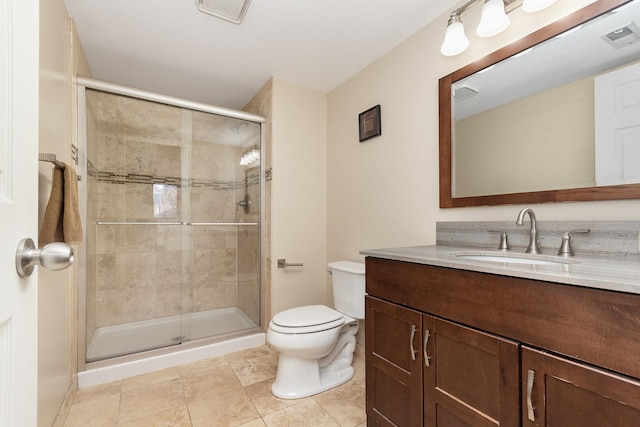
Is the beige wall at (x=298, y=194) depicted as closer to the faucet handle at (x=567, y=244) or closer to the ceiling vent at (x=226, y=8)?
the ceiling vent at (x=226, y=8)

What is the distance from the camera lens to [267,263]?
7.88 feet

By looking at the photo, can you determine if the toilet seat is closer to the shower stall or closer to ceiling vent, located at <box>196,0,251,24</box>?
the shower stall

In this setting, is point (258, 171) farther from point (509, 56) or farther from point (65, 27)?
point (509, 56)

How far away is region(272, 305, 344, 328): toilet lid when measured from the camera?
1.66 meters

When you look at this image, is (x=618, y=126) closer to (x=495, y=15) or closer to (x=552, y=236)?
(x=552, y=236)

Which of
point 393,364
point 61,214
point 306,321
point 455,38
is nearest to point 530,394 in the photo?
point 393,364

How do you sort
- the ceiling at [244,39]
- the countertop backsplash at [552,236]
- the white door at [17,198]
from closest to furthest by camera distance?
the white door at [17,198] → the countertop backsplash at [552,236] → the ceiling at [244,39]

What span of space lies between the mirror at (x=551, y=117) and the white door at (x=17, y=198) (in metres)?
1.60

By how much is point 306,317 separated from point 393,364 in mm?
655

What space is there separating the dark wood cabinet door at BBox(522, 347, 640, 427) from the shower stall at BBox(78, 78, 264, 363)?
6.65 ft

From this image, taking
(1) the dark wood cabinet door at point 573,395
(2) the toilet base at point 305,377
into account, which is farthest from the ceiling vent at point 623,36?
(2) the toilet base at point 305,377

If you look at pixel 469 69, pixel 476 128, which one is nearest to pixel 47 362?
pixel 476 128

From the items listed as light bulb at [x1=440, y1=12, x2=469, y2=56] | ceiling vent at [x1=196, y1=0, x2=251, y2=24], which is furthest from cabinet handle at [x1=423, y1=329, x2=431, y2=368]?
ceiling vent at [x1=196, y1=0, x2=251, y2=24]

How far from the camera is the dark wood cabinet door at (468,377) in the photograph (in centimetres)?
83
